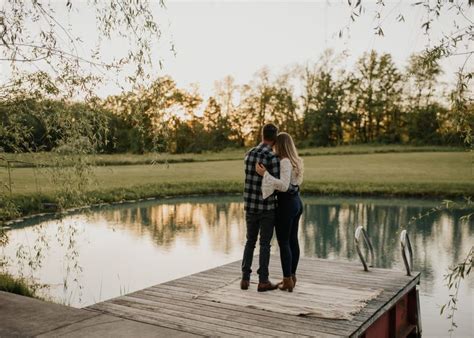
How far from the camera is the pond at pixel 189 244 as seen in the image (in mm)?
9117

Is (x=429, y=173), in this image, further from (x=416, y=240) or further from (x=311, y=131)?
(x=311, y=131)

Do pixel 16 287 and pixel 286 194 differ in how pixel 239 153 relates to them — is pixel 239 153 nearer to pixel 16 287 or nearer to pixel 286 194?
pixel 16 287

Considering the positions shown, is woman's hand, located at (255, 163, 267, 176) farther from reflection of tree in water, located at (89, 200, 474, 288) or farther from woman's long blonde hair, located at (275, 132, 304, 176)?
reflection of tree in water, located at (89, 200, 474, 288)

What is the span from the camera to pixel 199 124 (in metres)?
53.2

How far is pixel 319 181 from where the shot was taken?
27016 millimetres

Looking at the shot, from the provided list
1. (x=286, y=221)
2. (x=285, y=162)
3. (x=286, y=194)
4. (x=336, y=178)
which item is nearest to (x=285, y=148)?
(x=285, y=162)

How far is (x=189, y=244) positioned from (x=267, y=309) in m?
A: 8.99

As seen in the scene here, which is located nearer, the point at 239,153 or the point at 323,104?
the point at 239,153

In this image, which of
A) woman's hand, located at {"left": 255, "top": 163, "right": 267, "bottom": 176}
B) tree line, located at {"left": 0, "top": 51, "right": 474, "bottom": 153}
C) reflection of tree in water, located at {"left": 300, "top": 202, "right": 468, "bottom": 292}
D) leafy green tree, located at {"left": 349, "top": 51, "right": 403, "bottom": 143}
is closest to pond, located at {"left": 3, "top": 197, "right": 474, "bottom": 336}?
reflection of tree in water, located at {"left": 300, "top": 202, "right": 468, "bottom": 292}

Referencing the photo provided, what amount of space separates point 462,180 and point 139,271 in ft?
64.1

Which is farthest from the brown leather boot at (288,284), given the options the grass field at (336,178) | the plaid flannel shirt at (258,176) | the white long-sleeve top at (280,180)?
the grass field at (336,178)

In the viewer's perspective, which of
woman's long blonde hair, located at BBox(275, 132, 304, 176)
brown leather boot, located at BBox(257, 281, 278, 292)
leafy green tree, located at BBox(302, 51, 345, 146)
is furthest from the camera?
leafy green tree, located at BBox(302, 51, 345, 146)

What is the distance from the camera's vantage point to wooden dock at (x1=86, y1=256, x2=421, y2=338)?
15.8 feet

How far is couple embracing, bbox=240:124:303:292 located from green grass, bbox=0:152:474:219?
46.2ft
